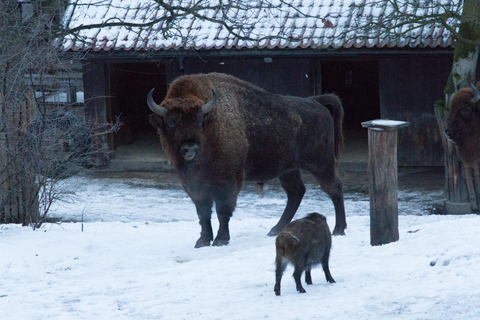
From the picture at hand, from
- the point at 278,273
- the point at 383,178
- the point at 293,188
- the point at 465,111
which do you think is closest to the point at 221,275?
Answer: the point at 278,273

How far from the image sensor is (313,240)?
5172 millimetres

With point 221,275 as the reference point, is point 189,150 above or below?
above

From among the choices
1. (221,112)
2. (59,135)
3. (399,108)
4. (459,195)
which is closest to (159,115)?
(221,112)

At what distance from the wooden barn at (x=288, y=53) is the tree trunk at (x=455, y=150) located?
1420mm

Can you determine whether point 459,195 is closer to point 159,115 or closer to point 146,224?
point 146,224

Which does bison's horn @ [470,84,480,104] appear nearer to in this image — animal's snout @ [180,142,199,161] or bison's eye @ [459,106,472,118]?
bison's eye @ [459,106,472,118]

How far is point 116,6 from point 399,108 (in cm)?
570

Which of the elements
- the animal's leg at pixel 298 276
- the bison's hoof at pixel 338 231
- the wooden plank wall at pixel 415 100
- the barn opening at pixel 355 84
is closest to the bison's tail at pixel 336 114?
the bison's hoof at pixel 338 231

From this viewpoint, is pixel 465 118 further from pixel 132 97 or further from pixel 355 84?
pixel 355 84

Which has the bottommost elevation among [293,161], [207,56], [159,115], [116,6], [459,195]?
[459,195]

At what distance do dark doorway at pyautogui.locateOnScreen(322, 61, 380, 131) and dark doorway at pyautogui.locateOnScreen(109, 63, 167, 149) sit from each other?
178 inches

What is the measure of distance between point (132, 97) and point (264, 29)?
549 centimetres

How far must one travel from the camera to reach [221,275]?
229 inches

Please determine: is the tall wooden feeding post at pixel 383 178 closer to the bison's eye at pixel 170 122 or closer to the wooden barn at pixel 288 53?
the bison's eye at pixel 170 122
